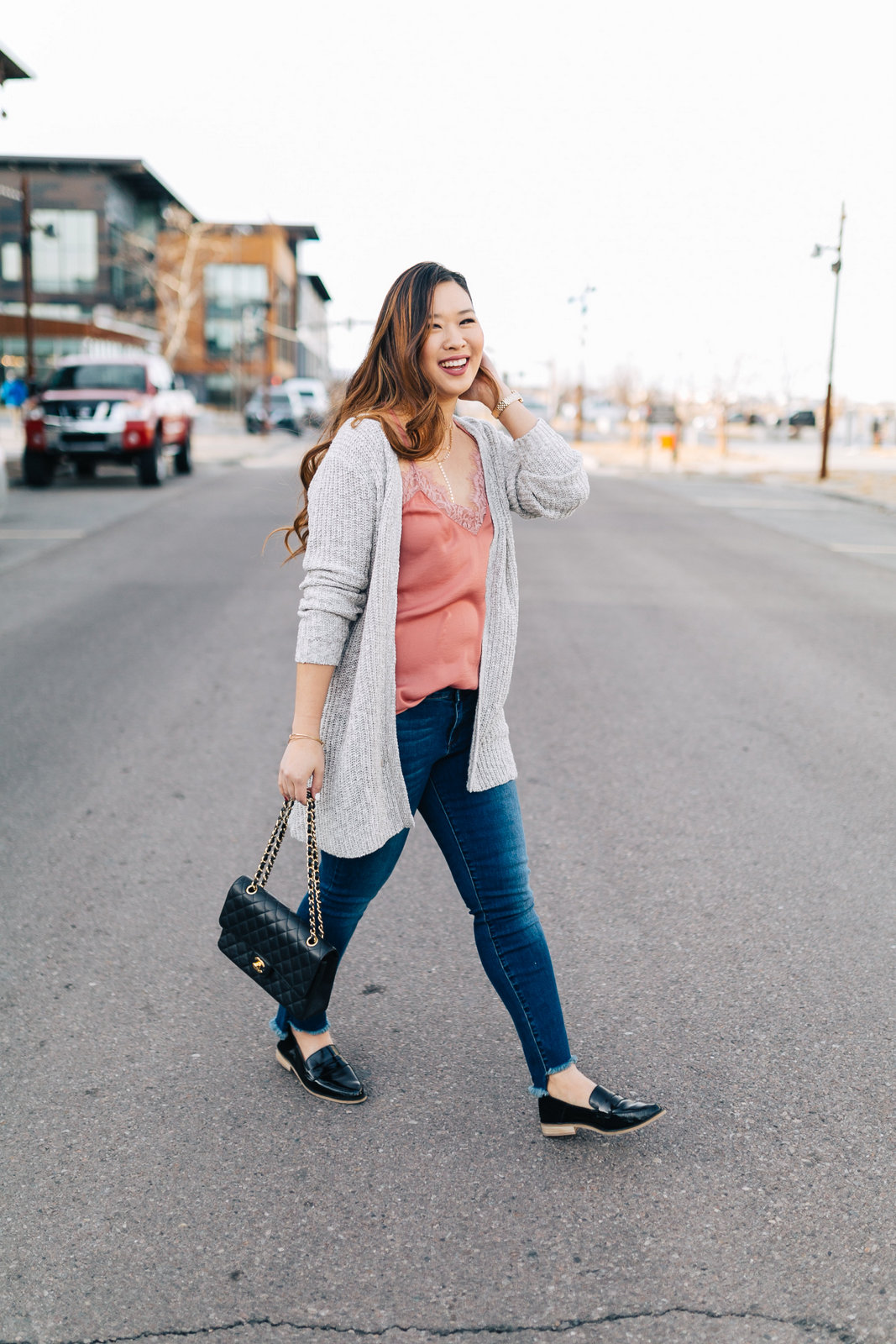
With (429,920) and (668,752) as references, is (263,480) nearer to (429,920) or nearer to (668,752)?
(668,752)

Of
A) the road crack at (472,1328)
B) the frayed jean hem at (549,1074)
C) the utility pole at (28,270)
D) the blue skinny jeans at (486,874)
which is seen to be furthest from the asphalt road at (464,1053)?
the utility pole at (28,270)

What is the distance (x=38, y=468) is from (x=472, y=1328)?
19486 mm

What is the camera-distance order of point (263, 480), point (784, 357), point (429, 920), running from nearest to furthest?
point (429, 920)
point (263, 480)
point (784, 357)

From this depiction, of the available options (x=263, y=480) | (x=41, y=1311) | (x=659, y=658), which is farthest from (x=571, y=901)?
(x=263, y=480)

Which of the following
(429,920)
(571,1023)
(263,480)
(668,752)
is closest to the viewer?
(571,1023)

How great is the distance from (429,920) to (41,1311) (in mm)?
1986

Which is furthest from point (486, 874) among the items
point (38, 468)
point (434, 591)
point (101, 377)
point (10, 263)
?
point (10, 263)

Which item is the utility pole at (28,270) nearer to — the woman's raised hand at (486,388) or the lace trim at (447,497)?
the woman's raised hand at (486,388)

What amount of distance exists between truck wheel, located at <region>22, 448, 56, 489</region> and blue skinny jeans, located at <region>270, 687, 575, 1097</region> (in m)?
18.2

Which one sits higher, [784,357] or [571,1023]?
[784,357]

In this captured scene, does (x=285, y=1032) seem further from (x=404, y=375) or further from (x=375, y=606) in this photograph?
(x=404, y=375)

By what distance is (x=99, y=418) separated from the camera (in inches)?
774

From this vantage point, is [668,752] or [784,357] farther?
[784,357]

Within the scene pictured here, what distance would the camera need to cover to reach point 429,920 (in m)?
4.09
